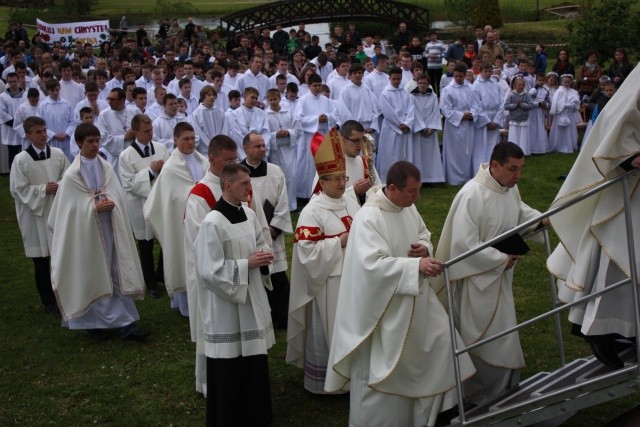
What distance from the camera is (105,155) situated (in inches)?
537

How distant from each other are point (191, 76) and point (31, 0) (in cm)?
3575

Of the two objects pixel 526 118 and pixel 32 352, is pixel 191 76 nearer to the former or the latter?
pixel 526 118

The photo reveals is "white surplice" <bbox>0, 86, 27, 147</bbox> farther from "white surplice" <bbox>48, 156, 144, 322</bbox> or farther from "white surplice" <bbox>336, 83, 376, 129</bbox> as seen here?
"white surplice" <bbox>48, 156, 144, 322</bbox>

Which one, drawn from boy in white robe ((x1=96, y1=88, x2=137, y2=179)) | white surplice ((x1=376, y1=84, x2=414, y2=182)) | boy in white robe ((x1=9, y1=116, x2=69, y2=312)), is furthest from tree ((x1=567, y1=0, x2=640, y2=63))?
boy in white robe ((x1=9, y1=116, x2=69, y2=312))

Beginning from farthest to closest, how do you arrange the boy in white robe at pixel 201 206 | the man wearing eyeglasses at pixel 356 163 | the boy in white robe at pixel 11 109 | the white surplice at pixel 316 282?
the boy in white robe at pixel 11 109 < the man wearing eyeglasses at pixel 356 163 < the boy in white robe at pixel 201 206 < the white surplice at pixel 316 282

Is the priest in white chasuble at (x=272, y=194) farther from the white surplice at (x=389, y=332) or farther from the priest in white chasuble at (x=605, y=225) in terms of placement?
the priest in white chasuble at (x=605, y=225)

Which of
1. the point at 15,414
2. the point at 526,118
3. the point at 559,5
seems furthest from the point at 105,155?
the point at 559,5

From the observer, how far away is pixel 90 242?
858 centimetres

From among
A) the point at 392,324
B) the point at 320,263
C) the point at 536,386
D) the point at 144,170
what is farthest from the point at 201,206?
the point at 536,386

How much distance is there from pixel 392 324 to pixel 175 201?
152 inches

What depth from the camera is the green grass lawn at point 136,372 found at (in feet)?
23.6

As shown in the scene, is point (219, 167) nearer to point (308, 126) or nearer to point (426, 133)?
point (308, 126)

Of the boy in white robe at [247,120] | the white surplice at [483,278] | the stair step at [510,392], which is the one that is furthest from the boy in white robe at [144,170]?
the stair step at [510,392]

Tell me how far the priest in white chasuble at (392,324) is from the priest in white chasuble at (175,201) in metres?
3.07
